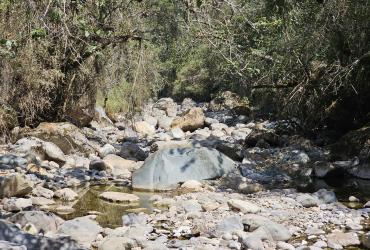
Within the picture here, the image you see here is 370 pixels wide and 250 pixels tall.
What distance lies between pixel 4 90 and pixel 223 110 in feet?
41.2

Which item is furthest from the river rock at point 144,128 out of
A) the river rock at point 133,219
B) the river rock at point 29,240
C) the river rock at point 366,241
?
the river rock at point 29,240

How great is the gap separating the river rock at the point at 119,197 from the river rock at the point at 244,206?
1.70 m

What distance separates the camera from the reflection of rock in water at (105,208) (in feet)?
22.9

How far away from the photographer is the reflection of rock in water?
275 inches

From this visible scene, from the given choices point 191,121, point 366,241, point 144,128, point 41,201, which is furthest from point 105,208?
point 191,121

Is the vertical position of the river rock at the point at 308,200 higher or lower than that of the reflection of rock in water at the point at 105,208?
higher

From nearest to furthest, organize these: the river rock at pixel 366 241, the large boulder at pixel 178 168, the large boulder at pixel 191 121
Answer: the river rock at pixel 366 241, the large boulder at pixel 178 168, the large boulder at pixel 191 121

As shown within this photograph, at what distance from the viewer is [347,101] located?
12.4 metres

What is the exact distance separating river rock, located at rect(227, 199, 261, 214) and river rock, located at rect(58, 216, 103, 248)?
6.78 ft

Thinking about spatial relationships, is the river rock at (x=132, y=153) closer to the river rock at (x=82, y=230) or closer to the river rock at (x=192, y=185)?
the river rock at (x=192, y=185)

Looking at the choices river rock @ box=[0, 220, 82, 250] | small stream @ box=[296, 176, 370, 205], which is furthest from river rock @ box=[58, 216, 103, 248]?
small stream @ box=[296, 176, 370, 205]

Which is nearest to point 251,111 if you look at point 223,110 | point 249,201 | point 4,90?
point 223,110

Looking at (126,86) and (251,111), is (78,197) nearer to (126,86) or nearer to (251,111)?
(126,86)

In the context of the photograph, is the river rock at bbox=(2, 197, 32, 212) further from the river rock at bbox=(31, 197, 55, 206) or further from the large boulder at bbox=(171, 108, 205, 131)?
the large boulder at bbox=(171, 108, 205, 131)
